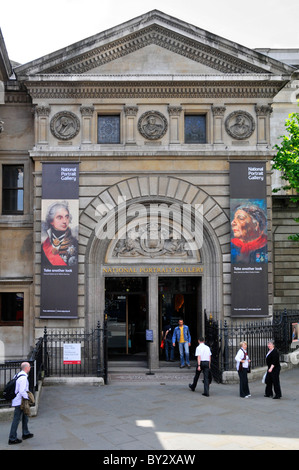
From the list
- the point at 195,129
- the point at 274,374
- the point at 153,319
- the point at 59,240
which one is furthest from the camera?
the point at 195,129

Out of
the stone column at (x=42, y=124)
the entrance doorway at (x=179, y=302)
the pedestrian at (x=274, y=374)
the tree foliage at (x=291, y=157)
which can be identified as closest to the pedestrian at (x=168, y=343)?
the entrance doorway at (x=179, y=302)

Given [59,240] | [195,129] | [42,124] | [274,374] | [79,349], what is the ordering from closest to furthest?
[274,374] < [79,349] < [59,240] < [42,124] < [195,129]

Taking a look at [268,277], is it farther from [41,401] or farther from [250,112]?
[41,401]

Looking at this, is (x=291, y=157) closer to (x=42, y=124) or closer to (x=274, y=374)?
(x=42, y=124)


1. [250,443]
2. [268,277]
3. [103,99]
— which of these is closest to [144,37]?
[103,99]

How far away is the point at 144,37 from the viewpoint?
2014 centimetres

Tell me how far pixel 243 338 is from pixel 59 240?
8.05m

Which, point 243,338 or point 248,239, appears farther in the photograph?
point 248,239

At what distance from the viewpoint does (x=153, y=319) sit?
65.1 ft

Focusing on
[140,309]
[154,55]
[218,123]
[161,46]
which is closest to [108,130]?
[154,55]

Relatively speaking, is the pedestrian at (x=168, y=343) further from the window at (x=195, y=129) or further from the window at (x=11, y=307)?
the window at (x=195, y=129)

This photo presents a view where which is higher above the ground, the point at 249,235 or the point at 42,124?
the point at 42,124

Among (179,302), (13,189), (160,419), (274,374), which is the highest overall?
(13,189)

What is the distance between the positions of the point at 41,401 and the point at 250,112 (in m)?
13.6
